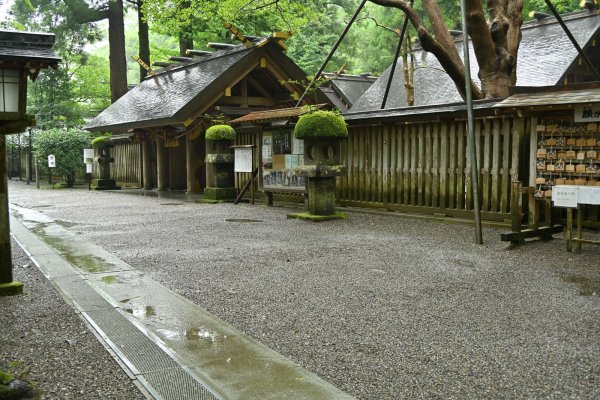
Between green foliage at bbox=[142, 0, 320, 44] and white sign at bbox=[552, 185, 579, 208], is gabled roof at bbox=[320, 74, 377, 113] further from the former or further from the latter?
white sign at bbox=[552, 185, 579, 208]

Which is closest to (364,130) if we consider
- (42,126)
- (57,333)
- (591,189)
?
(591,189)

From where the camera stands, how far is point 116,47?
89.0 feet

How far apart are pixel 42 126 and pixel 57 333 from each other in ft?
98.8

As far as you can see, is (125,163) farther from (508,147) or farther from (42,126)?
(508,147)

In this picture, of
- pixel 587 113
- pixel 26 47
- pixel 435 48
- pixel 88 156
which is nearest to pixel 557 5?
pixel 435 48

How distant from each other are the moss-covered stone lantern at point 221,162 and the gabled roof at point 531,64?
4.79 meters

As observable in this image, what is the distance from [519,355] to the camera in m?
3.82

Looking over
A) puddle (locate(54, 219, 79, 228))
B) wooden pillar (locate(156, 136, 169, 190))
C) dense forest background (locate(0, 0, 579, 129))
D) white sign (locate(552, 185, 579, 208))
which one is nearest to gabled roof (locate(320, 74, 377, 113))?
dense forest background (locate(0, 0, 579, 129))

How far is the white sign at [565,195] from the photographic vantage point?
7.51 m

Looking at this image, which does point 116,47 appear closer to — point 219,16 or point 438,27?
point 219,16

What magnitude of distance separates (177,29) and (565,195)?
20968 millimetres

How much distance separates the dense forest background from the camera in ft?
74.8

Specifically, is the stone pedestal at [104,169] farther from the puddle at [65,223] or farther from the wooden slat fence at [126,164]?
the puddle at [65,223]

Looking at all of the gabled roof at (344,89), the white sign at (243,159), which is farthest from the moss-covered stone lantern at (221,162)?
the gabled roof at (344,89)
